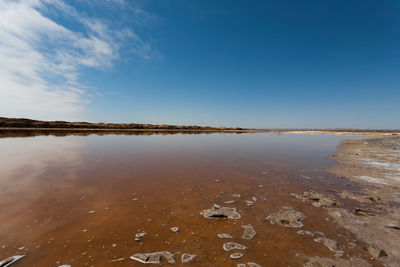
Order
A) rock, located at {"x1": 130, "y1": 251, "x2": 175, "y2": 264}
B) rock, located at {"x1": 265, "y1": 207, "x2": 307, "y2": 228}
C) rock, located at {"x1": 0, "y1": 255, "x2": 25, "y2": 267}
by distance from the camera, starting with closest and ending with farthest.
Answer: rock, located at {"x1": 0, "y1": 255, "x2": 25, "y2": 267}
rock, located at {"x1": 130, "y1": 251, "x2": 175, "y2": 264}
rock, located at {"x1": 265, "y1": 207, "x2": 307, "y2": 228}

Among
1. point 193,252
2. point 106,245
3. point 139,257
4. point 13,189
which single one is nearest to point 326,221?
point 193,252

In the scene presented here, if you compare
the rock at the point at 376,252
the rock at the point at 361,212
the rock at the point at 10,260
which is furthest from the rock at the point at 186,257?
the rock at the point at 361,212

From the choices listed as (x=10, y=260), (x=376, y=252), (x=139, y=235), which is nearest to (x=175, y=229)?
(x=139, y=235)

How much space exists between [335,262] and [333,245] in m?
0.57

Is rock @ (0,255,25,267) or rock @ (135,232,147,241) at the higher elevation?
rock @ (0,255,25,267)

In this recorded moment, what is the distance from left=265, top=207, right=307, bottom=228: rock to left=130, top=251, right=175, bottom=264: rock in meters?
3.00

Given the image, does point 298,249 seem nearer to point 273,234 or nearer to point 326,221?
point 273,234

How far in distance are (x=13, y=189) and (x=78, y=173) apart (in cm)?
235

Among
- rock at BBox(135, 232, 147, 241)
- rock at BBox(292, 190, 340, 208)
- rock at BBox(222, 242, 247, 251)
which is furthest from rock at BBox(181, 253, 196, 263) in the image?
rock at BBox(292, 190, 340, 208)

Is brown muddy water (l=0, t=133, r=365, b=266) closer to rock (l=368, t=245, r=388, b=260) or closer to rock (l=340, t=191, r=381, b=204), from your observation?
rock (l=368, t=245, r=388, b=260)

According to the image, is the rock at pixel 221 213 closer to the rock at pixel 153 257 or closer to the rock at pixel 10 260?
the rock at pixel 153 257

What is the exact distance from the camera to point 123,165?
33.3 ft

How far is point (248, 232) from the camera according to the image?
421 cm

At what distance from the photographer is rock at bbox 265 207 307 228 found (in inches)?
181
